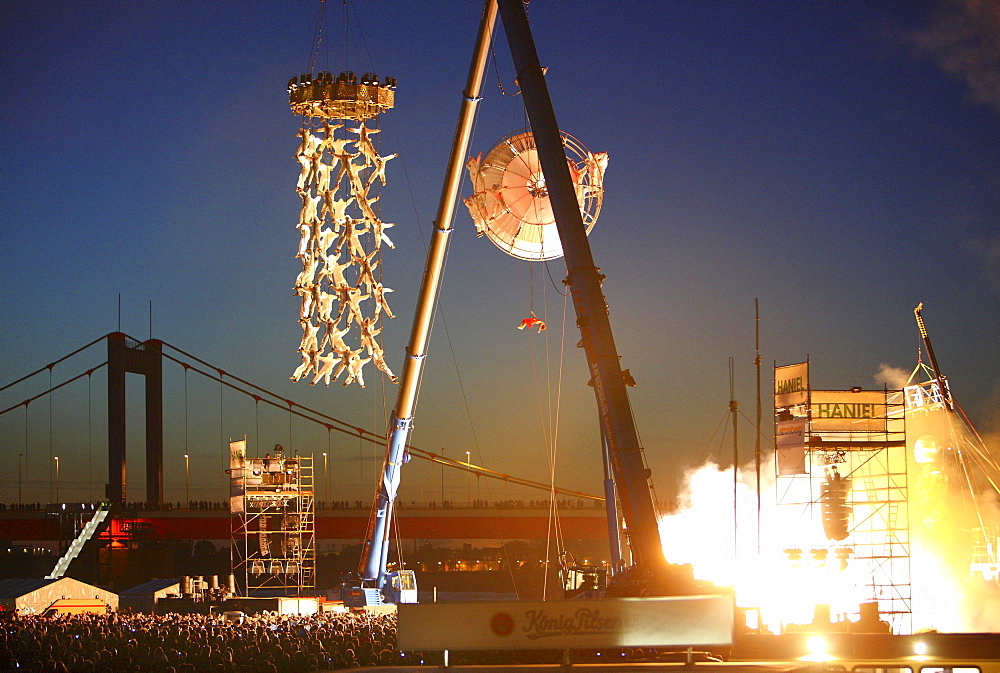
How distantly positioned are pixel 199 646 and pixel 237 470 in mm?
23463

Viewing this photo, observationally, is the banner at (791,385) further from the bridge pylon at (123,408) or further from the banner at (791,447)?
the bridge pylon at (123,408)

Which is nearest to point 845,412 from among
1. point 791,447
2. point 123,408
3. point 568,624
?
point 791,447

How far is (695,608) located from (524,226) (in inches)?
554

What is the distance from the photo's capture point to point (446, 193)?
33.7 meters

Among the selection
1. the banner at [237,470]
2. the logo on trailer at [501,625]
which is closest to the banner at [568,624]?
the logo on trailer at [501,625]

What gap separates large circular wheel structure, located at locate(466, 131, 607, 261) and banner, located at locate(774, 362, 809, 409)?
8.70 m

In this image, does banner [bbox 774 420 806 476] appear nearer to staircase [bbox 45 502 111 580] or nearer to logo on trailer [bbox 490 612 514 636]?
logo on trailer [bbox 490 612 514 636]

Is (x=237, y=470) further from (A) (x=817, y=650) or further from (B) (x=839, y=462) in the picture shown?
(A) (x=817, y=650)

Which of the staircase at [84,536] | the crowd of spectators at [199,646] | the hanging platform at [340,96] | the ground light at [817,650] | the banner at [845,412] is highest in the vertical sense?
the hanging platform at [340,96]

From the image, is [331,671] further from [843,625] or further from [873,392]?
[873,392]

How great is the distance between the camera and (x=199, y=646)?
24922mm

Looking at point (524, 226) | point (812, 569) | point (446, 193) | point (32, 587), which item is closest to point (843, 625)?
point (812, 569)

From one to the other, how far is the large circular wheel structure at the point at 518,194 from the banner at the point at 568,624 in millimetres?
13285

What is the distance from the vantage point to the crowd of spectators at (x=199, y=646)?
2333cm
